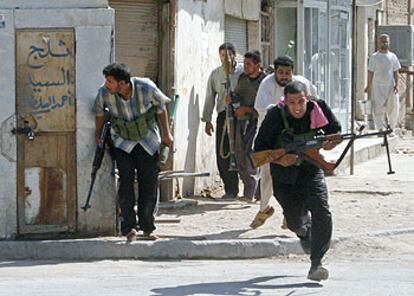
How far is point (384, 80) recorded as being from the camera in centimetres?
2080

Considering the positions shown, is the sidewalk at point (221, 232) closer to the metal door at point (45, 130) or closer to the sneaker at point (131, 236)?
the sneaker at point (131, 236)

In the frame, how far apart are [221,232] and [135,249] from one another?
111cm

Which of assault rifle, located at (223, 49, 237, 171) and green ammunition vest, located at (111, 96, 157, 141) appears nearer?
green ammunition vest, located at (111, 96, 157, 141)

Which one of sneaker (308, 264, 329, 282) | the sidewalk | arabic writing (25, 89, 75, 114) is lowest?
sneaker (308, 264, 329, 282)

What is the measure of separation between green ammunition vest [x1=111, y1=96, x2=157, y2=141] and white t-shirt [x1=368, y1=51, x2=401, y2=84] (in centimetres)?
1042

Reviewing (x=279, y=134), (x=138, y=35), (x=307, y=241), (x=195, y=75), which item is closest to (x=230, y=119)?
(x=195, y=75)

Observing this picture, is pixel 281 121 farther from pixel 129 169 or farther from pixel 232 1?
pixel 232 1

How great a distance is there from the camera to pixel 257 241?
440 inches

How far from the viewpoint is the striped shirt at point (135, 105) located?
10945mm

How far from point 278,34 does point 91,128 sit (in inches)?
327

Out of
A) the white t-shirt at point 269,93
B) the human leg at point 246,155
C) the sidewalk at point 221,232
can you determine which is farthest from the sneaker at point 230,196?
the white t-shirt at point 269,93

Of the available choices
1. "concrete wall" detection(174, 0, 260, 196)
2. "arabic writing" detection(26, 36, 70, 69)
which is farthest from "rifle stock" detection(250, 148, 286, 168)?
"concrete wall" detection(174, 0, 260, 196)

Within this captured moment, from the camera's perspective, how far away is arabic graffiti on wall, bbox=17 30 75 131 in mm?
11203

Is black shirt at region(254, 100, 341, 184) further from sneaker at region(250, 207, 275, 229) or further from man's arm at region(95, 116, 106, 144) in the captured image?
sneaker at region(250, 207, 275, 229)
